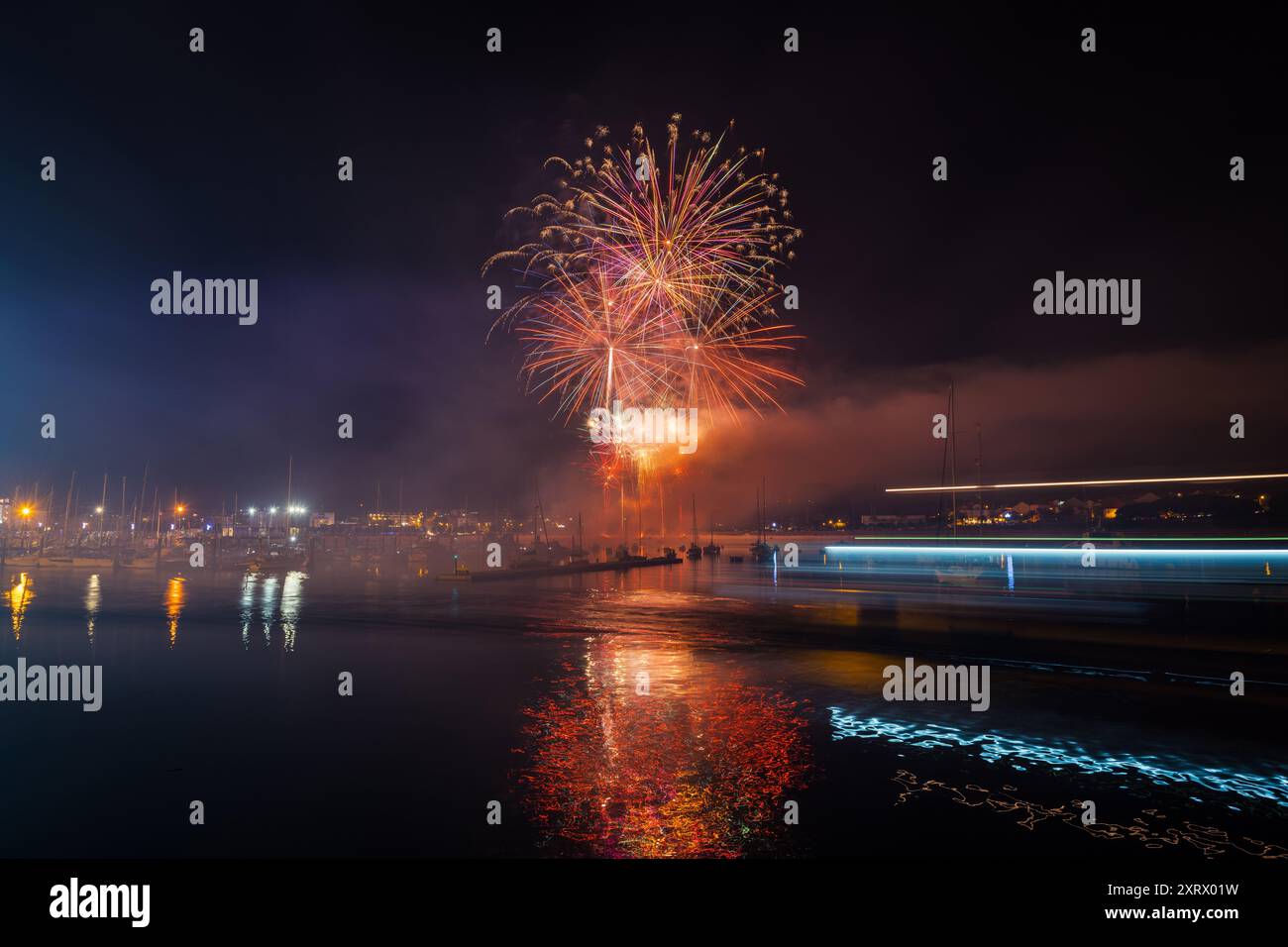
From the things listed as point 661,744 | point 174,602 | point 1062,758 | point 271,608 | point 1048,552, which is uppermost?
point 661,744

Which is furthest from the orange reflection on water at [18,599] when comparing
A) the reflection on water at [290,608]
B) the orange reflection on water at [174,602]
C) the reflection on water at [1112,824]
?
the reflection on water at [1112,824]

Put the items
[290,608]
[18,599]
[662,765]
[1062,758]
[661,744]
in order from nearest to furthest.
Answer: [662,765] < [1062,758] < [661,744] < [290,608] < [18,599]

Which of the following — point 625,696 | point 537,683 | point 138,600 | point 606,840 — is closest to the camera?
point 606,840

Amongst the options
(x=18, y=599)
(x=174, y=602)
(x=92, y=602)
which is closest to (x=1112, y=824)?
(x=174, y=602)

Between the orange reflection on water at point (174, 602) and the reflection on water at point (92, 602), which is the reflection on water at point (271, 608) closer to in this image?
the orange reflection on water at point (174, 602)

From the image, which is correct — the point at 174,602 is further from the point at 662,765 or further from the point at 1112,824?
the point at 1112,824
